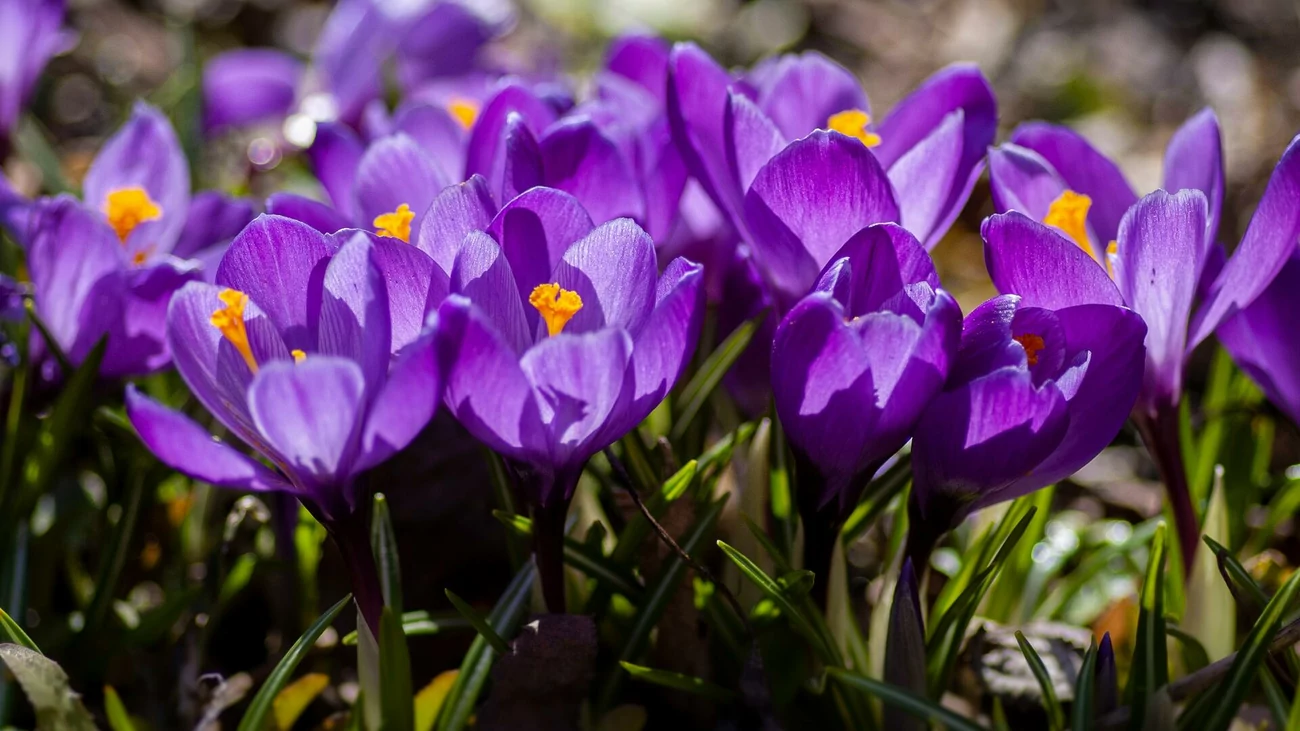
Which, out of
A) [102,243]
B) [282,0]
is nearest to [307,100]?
[102,243]

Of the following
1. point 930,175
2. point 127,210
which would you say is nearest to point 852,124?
point 930,175

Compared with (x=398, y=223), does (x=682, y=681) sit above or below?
below

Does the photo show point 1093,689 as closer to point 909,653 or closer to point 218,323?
point 909,653

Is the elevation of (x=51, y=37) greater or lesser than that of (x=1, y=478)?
greater

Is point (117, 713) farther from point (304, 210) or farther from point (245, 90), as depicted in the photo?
point (245, 90)

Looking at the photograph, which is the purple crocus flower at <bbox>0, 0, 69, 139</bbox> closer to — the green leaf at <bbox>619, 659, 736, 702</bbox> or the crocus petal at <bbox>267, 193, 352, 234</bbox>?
the crocus petal at <bbox>267, 193, 352, 234</bbox>

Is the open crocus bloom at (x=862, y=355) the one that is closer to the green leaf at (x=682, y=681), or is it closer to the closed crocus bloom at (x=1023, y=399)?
the closed crocus bloom at (x=1023, y=399)
